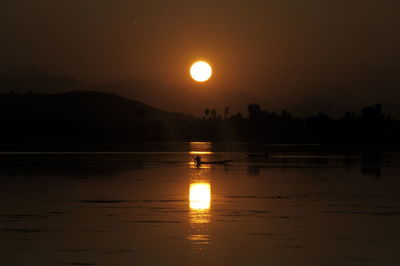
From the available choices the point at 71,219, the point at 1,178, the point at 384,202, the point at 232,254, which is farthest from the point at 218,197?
the point at 1,178

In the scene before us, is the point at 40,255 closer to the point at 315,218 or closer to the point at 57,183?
the point at 315,218

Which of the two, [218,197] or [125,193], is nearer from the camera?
[218,197]

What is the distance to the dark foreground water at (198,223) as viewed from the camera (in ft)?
64.3

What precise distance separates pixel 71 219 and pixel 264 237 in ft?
29.5

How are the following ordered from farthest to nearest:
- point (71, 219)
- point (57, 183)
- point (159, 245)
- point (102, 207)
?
point (57, 183) → point (102, 207) → point (71, 219) → point (159, 245)

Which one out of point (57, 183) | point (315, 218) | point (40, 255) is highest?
point (57, 183)

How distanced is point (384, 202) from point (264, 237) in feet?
45.9

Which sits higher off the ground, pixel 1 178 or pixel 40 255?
pixel 1 178

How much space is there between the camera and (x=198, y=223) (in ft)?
85.1

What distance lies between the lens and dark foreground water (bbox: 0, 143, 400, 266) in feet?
64.3

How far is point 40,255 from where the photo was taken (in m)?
19.4

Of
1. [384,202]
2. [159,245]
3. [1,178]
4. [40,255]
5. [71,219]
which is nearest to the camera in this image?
[40,255]

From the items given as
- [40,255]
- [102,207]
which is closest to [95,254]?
[40,255]

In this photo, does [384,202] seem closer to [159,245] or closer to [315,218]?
[315,218]
